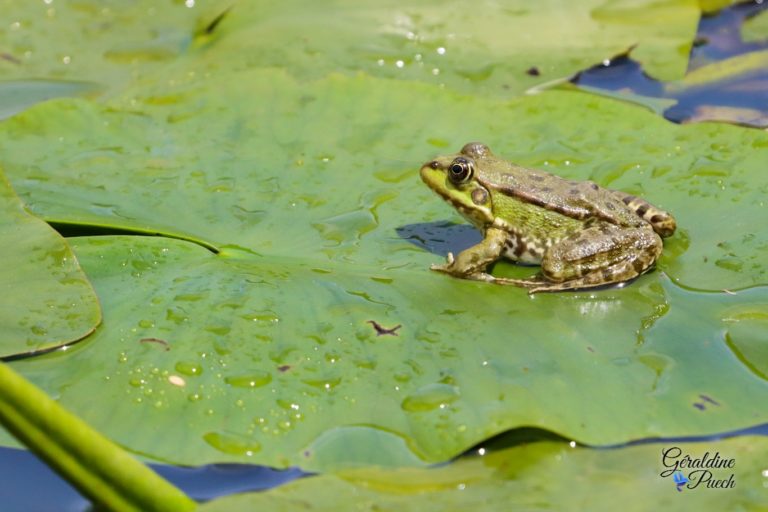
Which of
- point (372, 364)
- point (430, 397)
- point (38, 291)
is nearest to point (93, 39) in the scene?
point (38, 291)

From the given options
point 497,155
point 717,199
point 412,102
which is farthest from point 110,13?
point 717,199

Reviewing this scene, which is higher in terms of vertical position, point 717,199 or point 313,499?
point 717,199

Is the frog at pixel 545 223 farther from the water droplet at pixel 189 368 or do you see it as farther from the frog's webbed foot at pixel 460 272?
the water droplet at pixel 189 368

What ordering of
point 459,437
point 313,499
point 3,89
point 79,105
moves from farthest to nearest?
point 3,89
point 79,105
point 459,437
point 313,499

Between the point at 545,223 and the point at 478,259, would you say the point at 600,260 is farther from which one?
the point at 478,259

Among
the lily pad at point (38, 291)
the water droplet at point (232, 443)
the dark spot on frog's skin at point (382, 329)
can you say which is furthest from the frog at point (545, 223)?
the lily pad at point (38, 291)

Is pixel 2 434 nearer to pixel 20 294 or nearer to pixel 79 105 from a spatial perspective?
pixel 20 294
